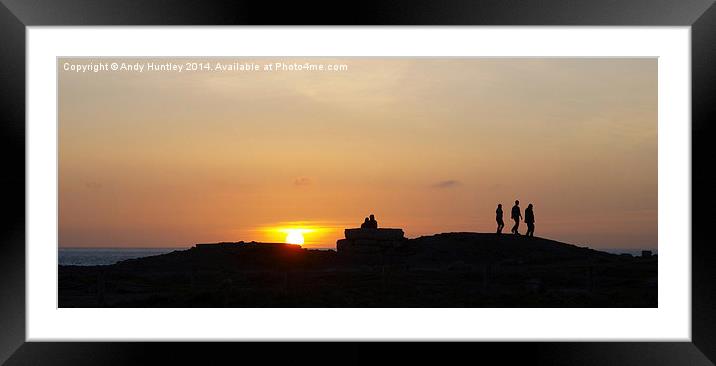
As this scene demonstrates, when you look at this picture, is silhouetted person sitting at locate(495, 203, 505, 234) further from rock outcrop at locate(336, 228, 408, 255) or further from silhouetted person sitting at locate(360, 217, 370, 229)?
silhouetted person sitting at locate(360, 217, 370, 229)

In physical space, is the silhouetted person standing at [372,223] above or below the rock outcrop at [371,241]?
above

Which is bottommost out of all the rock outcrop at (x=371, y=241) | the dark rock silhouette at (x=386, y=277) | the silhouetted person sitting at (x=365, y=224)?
the dark rock silhouette at (x=386, y=277)

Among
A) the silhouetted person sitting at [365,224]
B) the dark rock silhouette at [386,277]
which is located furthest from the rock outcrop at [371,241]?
the silhouetted person sitting at [365,224]

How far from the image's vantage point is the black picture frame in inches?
139

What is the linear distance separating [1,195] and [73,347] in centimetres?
86

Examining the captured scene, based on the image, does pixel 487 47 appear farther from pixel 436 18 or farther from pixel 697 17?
pixel 697 17

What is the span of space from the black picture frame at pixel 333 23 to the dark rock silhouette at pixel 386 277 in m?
Result: 5.32

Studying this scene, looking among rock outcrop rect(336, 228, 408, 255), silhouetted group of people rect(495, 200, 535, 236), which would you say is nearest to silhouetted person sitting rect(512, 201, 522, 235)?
silhouetted group of people rect(495, 200, 535, 236)

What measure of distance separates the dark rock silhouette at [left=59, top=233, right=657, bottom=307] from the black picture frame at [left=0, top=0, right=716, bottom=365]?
5321 millimetres

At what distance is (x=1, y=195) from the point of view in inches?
142

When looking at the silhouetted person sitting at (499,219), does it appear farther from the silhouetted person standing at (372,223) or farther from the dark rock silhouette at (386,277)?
the silhouetted person standing at (372,223)

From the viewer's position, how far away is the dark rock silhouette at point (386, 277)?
10.1 meters

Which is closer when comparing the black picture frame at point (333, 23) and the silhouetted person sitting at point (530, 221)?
the black picture frame at point (333, 23)

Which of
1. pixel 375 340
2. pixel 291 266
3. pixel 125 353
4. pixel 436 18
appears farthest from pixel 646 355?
pixel 291 266
